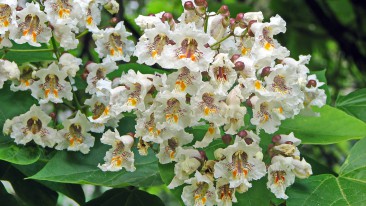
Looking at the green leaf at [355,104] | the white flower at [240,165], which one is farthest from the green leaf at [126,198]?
the green leaf at [355,104]

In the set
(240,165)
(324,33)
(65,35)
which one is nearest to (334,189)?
(240,165)

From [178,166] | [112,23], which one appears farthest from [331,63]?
[178,166]

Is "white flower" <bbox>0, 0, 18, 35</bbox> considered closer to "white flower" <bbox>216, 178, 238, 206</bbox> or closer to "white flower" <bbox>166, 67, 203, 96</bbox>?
"white flower" <bbox>166, 67, 203, 96</bbox>

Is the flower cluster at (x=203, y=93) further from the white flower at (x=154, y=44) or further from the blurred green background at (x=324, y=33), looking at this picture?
the blurred green background at (x=324, y=33)

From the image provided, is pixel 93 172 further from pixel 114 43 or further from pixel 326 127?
pixel 326 127

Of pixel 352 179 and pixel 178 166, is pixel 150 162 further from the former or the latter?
pixel 352 179
